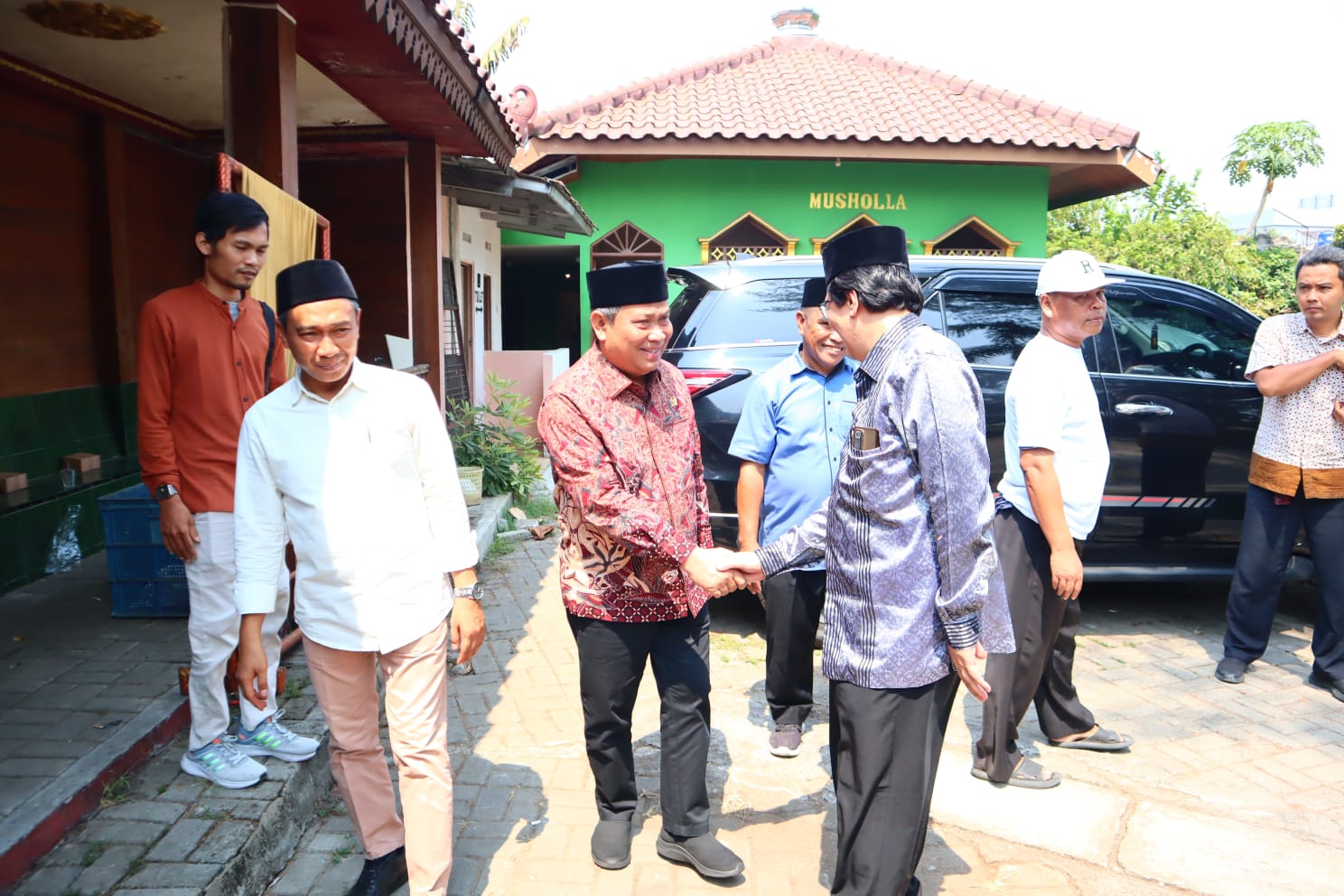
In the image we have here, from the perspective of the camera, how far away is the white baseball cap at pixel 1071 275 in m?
3.34

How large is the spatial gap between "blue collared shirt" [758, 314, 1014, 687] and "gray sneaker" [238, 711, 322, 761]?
6.62 ft

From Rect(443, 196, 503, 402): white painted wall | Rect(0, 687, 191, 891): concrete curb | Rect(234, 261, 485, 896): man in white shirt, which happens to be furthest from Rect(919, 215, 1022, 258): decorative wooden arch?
Rect(0, 687, 191, 891): concrete curb

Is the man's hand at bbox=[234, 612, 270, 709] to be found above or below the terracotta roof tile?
below

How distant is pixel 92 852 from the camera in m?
2.73

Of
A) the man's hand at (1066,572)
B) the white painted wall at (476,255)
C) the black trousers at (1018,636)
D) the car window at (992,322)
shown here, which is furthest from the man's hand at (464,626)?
the white painted wall at (476,255)

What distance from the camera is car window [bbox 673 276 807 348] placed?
496 centimetres

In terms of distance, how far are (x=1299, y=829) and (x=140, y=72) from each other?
22.9 ft

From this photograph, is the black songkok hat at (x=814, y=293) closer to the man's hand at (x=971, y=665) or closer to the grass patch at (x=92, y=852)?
the man's hand at (x=971, y=665)

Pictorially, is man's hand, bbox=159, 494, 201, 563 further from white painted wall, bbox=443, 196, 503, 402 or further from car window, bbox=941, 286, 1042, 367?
white painted wall, bbox=443, 196, 503, 402

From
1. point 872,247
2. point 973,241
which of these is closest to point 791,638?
point 872,247

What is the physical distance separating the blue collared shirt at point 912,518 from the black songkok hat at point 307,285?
4.77ft

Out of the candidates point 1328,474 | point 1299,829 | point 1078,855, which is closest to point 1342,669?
point 1328,474

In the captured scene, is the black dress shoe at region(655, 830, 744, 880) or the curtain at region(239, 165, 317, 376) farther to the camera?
the curtain at region(239, 165, 317, 376)

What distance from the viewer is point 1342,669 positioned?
454 centimetres
